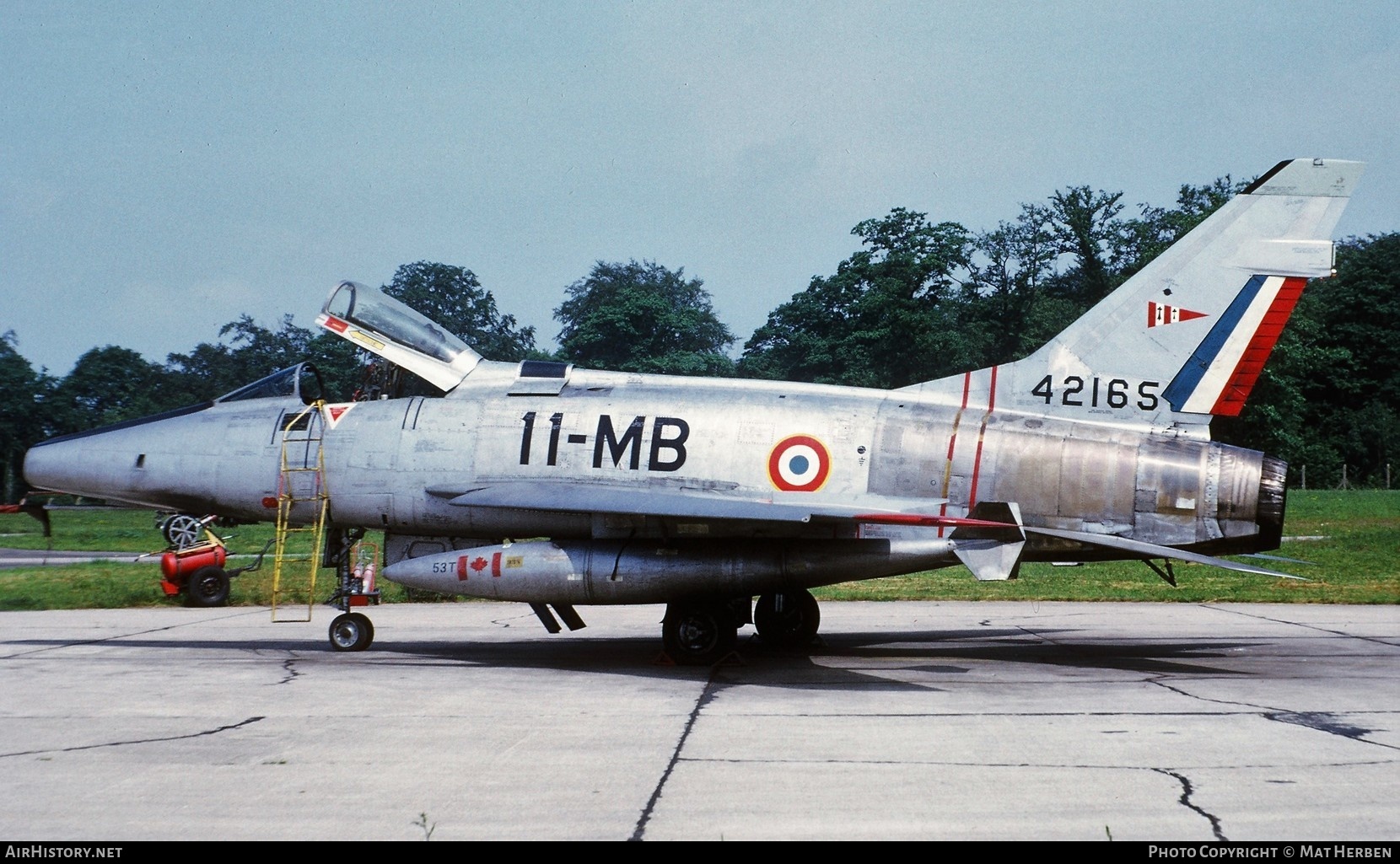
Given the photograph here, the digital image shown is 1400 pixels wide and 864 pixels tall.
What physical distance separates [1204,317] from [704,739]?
7.32 m

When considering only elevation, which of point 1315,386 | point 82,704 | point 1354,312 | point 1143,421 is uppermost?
point 1354,312

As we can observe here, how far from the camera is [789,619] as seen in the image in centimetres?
1379

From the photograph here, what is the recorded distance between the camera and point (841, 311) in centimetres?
5828

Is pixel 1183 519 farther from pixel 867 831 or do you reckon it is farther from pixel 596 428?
pixel 867 831

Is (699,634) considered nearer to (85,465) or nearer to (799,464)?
(799,464)

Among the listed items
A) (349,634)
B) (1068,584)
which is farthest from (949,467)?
(1068,584)

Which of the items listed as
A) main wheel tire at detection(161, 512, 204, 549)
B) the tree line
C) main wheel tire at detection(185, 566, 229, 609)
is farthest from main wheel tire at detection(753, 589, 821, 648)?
the tree line

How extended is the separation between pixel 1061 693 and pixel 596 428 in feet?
17.4

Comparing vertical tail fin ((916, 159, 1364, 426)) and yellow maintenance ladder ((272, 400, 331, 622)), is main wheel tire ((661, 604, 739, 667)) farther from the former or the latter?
yellow maintenance ladder ((272, 400, 331, 622))

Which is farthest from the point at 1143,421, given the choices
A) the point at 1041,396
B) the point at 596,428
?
the point at 596,428

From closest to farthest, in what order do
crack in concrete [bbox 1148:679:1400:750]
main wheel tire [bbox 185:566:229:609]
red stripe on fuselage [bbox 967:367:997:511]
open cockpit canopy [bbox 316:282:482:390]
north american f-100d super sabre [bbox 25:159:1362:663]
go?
crack in concrete [bbox 1148:679:1400:750], north american f-100d super sabre [bbox 25:159:1362:663], red stripe on fuselage [bbox 967:367:997:511], open cockpit canopy [bbox 316:282:482:390], main wheel tire [bbox 185:566:229:609]

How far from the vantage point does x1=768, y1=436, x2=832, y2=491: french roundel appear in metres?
12.1

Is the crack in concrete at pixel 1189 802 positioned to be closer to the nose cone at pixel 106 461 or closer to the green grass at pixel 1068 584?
the nose cone at pixel 106 461

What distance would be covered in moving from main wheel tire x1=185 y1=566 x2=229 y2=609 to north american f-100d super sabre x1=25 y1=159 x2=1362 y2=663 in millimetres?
6054
